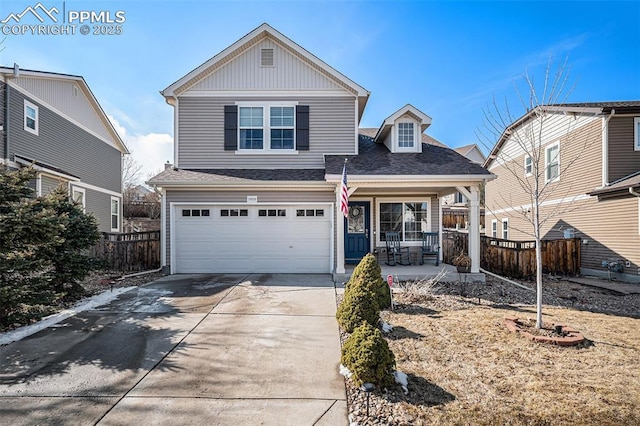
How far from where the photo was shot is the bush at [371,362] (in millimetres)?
3193

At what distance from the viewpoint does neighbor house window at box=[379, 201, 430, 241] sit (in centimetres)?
1116

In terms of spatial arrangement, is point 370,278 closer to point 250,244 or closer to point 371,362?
point 371,362

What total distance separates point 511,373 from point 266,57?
10.8 meters

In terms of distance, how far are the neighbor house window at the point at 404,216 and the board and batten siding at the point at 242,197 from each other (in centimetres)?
240

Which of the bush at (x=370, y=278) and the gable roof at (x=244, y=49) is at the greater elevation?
the gable roof at (x=244, y=49)

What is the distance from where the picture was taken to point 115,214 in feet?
56.4

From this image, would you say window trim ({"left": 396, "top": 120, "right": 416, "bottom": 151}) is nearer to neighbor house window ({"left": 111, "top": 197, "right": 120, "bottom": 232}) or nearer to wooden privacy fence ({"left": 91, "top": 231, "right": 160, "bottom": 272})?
wooden privacy fence ({"left": 91, "top": 231, "right": 160, "bottom": 272})

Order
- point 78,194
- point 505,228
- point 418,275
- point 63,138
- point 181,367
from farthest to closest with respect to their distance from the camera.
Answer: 1. point 505,228
2. point 78,194
3. point 63,138
4. point 418,275
5. point 181,367

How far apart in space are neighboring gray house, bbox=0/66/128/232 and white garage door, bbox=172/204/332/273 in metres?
4.59

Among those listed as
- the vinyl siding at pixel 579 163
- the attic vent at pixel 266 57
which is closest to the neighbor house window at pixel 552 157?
the vinyl siding at pixel 579 163

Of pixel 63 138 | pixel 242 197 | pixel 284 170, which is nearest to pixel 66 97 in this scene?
pixel 63 138

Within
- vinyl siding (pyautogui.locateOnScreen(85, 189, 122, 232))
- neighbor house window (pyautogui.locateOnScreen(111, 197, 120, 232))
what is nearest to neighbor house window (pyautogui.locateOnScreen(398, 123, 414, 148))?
vinyl siding (pyautogui.locateOnScreen(85, 189, 122, 232))

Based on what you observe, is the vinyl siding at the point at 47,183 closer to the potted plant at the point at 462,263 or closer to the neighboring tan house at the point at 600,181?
the potted plant at the point at 462,263

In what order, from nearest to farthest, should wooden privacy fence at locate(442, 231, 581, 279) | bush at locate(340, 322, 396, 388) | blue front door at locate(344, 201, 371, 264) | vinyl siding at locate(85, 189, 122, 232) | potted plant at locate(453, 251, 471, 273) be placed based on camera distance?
1. bush at locate(340, 322, 396, 388)
2. potted plant at locate(453, 251, 471, 273)
3. wooden privacy fence at locate(442, 231, 581, 279)
4. blue front door at locate(344, 201, 371, 264)
5. vinyl siding at locate(85, 189, 122, 232)
